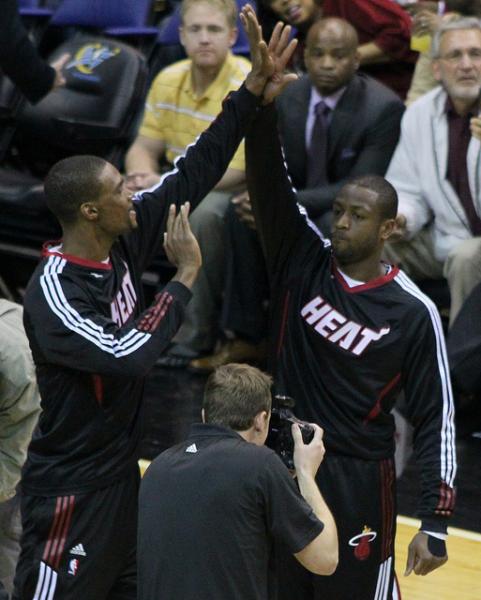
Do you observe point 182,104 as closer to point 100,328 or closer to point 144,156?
point 144,156

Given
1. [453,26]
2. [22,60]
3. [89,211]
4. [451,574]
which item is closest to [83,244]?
[89,211]

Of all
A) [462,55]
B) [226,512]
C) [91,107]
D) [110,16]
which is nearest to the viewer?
[226,512]

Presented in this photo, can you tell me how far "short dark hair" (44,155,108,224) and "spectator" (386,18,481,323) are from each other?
7.01ft

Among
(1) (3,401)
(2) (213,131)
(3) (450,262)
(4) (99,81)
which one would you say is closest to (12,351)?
(1) (3,401)

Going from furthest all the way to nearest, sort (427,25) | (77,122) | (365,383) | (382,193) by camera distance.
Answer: (77,122) < (427,25) < (382,193) < (365,383)

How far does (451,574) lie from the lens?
4.93 metres

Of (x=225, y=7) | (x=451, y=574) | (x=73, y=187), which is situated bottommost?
(x=451, y=574)

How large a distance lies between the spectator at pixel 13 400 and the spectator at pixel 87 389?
0.32 meters

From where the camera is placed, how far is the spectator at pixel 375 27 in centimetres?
707

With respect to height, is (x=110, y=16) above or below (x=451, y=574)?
above

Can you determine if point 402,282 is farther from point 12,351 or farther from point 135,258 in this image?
point 12,351

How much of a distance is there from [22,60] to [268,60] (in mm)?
2880

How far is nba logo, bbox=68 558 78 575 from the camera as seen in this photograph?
4059mm

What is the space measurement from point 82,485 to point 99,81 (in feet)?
13.0
